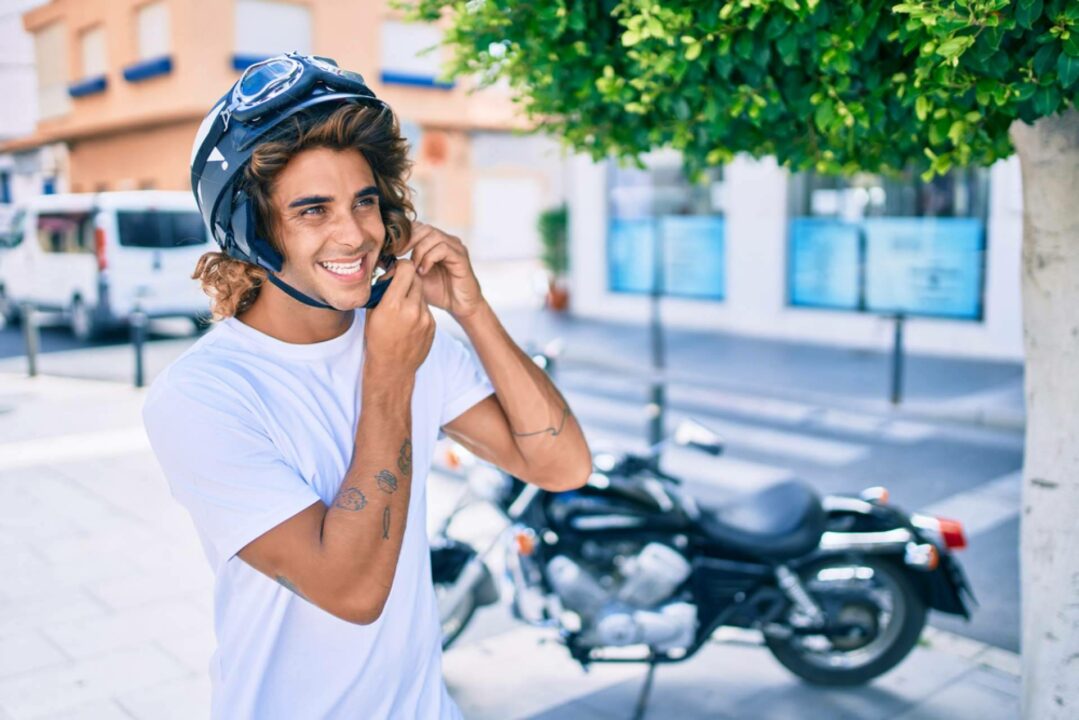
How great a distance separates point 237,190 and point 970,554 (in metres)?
5.34

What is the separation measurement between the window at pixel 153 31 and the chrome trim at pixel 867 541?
24.4 m

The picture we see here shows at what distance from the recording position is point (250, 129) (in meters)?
1.58

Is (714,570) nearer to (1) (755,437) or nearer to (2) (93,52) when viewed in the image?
(1) (755,437)

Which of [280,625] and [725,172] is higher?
[725,172]

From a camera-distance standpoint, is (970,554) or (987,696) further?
(970,554)

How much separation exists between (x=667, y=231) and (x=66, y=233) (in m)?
9.25

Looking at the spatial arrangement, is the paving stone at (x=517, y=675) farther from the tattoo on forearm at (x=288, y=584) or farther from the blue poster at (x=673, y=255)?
the blue poster at (x=673, y=255)

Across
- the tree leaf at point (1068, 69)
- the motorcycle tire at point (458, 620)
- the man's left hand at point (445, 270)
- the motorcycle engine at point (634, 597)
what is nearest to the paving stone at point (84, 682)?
the motorcycle tire at point (458, 620)

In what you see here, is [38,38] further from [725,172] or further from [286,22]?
[725,172]

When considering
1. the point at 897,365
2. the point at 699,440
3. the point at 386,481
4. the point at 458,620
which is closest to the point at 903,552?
the point at 699,440

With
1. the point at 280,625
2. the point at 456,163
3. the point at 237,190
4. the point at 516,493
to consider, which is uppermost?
the point at 456,163

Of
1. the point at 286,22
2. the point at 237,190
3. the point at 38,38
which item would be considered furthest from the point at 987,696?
the point at 38,38

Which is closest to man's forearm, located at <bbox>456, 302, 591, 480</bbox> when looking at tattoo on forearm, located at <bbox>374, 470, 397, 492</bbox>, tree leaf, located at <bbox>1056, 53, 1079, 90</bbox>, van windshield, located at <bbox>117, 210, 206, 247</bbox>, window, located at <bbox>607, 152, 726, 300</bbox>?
tattoo on forearm, located at <bbox>374, 470, 397, 492</bbox>

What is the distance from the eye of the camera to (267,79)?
63.2 inches
